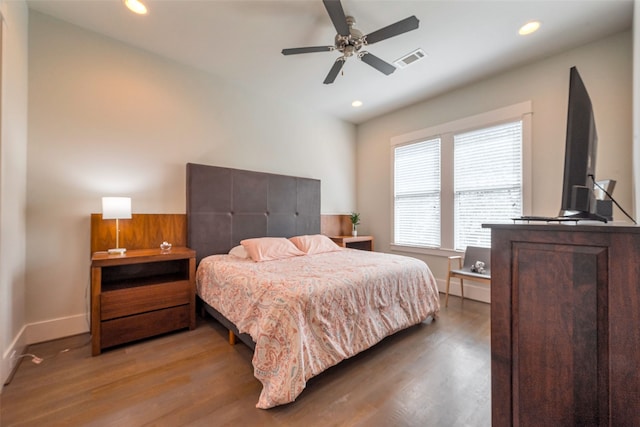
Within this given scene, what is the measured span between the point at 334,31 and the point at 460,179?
8.16 ft

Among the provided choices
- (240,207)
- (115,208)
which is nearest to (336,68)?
(240,207)

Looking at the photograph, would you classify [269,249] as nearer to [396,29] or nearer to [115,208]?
[115,208]

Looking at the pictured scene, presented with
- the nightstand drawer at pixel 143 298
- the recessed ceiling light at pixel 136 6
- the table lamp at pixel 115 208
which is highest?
the recessed ceiling light at pixel 136 6

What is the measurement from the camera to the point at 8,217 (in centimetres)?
175

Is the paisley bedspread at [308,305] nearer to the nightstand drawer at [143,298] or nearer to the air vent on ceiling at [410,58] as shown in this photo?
the nightstand drawer at [143,298]

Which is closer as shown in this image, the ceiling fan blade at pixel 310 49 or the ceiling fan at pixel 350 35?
the ceiling fan at pixel 350 35

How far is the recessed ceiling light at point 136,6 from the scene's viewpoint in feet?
6.75

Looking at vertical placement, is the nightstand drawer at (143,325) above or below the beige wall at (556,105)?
below

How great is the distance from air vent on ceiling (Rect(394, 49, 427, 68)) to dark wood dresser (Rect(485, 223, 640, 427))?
2510 mm

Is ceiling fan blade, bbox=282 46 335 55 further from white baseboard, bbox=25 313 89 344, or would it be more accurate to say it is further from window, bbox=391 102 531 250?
white baseboard, bbox=25 313 89 344

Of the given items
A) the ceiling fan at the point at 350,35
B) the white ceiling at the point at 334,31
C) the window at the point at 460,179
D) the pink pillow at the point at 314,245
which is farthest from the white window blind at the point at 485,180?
the pink pillow at the point at 314,245

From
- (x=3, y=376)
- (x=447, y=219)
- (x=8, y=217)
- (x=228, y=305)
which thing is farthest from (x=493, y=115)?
(x=3, y=376)

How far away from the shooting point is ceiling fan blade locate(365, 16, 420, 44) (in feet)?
6.08

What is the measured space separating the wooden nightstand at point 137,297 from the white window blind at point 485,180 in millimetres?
3456
